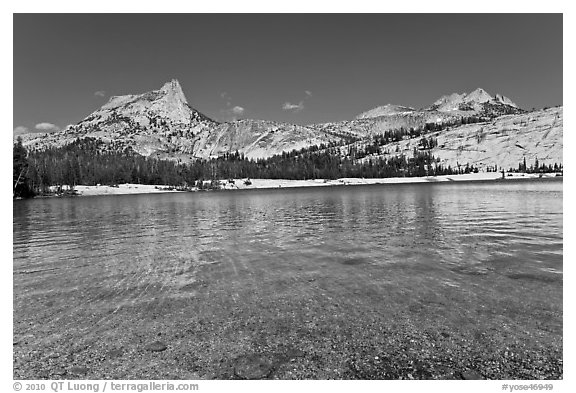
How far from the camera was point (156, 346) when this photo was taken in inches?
366

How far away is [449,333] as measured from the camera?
31.4ft

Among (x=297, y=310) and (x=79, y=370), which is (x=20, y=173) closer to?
(x=79, y=370)

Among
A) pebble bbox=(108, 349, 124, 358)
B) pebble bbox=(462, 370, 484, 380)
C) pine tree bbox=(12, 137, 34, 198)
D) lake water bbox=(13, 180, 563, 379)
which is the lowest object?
pebble bbox=(462, 370, 484, 380)

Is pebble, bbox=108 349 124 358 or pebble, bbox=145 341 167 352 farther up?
pebble, bbox=108 349 124 358

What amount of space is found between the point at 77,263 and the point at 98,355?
1360cm

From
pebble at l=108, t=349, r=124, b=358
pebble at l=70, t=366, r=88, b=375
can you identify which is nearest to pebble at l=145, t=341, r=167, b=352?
pebble at l=108, t=349, r=124, b=358

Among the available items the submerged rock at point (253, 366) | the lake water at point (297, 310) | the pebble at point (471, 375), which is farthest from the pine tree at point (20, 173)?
the pebble at point (471, 375)

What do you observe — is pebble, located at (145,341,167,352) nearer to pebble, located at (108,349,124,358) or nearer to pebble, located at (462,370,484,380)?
pebble, located at (108,349,124,358)

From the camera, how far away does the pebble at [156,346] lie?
29.9 feet

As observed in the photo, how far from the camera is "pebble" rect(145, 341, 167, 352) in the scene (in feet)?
29.9
